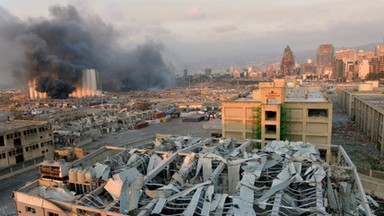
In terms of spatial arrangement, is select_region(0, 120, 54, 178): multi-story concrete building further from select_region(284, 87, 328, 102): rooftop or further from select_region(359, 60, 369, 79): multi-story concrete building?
select_region(359, 60, 369, 79): multi-story concrete building

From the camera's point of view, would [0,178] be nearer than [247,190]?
No

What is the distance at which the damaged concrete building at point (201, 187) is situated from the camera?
276 inches

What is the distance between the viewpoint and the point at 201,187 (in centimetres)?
781

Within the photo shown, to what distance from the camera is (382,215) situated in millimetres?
14945

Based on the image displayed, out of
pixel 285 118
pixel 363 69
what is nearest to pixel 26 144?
pixel 285 118

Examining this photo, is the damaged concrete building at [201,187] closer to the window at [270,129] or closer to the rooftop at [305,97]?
the window at [270,129]

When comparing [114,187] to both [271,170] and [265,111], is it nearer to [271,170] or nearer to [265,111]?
[271,170]

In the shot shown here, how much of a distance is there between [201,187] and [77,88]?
363 feet

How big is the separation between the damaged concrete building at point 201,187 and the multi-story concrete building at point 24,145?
15.8m

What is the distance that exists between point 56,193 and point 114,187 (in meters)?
1.65

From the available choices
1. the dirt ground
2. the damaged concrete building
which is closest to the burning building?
the dirt ground

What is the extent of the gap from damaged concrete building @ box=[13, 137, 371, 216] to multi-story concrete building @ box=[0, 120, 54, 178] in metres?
15.8

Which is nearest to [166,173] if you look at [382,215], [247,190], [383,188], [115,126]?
[247,190]

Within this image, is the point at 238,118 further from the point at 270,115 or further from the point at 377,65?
the point at 377,65
